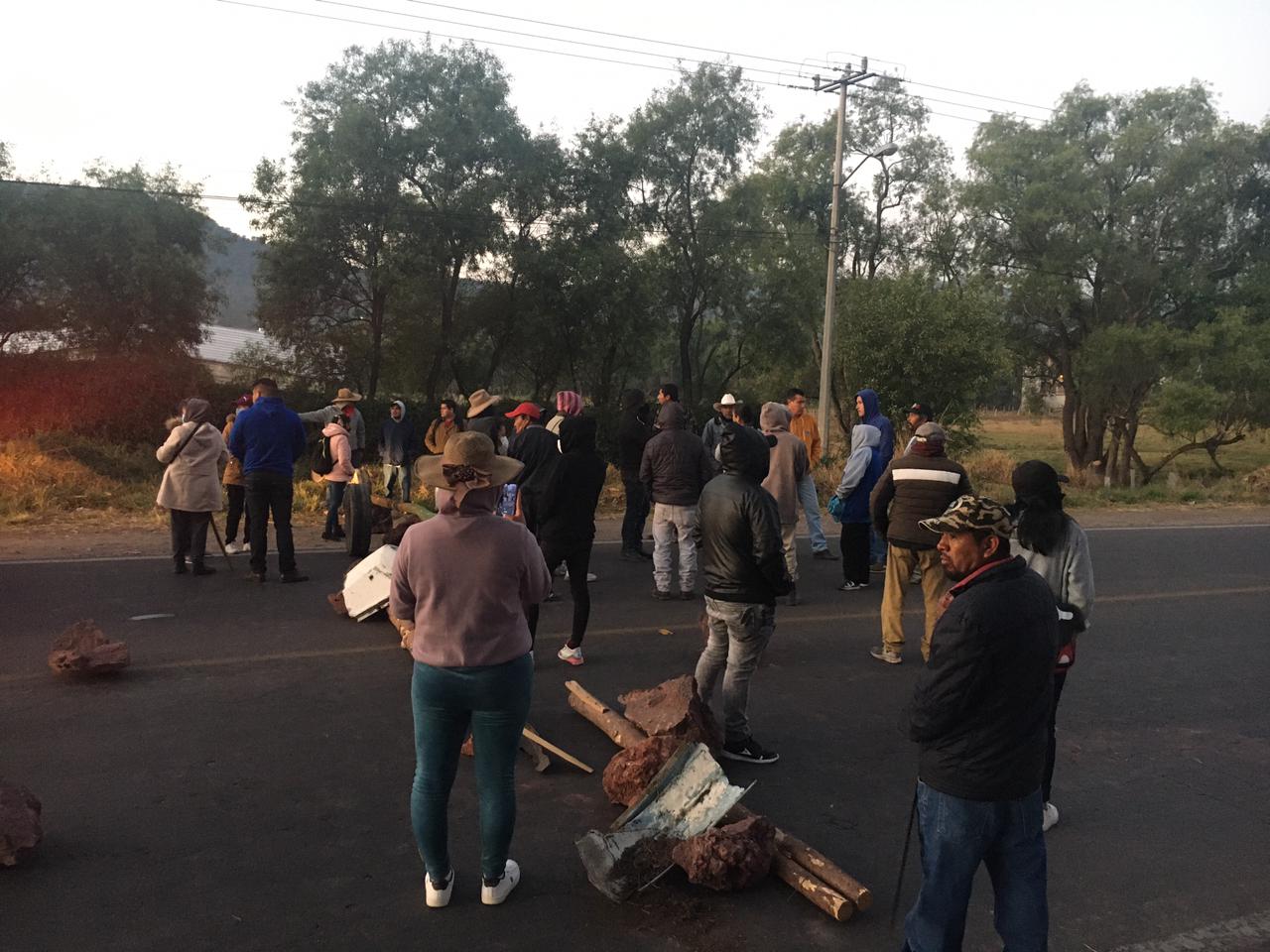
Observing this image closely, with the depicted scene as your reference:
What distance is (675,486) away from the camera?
8859 millimetres

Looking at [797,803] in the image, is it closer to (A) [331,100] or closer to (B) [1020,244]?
(A) [331,100]

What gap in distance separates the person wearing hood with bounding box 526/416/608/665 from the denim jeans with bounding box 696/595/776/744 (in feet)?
5.29

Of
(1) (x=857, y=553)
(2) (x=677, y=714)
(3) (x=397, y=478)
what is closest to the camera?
(2) (x=677, y=714)

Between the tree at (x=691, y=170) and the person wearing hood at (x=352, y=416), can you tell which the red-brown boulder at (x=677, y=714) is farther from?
the tree at (x=691, y=170)

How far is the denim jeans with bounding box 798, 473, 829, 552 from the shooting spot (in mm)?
10023

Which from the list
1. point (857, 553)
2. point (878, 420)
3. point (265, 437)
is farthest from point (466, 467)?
point (878, 420)

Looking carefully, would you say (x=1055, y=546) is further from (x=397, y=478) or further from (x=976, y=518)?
(x=397, y=478)

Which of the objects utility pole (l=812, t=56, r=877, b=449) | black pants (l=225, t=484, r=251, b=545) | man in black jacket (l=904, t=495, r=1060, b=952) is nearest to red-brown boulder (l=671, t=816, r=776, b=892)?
man in black jacket (l=904, t=495, r=1060, b=952)

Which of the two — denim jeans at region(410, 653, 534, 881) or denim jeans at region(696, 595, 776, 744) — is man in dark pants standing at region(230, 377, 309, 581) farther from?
denim jeans at region(410, 653, 534, 881)

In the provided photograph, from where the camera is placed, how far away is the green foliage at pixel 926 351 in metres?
21.6

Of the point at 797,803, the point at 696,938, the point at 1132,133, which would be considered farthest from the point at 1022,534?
the point at 1132,133

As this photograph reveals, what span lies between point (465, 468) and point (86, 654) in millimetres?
4139

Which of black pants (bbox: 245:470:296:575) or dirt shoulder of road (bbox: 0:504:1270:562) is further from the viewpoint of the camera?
dirt shoulder of road (bbox: 0:504:1270:562)

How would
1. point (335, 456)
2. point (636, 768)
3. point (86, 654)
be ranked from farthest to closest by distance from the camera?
point (335, 456), point (86, 654), point (636, 768)
